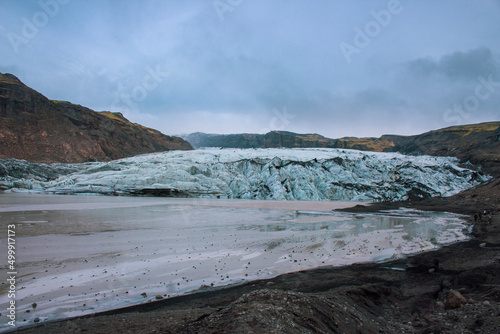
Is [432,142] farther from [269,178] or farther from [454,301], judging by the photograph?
[454,301]

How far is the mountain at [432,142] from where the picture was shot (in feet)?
146

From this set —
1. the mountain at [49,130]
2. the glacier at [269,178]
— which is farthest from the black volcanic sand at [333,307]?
the mountain at [49,130]

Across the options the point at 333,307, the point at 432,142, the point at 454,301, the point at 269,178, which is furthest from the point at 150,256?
the point at 432,142

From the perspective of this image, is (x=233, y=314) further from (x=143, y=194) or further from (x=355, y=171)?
(x=355, y=171)

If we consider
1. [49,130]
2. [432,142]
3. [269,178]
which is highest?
[49,130]

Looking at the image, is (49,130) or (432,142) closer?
(49,130)

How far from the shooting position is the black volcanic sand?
2.76 metres

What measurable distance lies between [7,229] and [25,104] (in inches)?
2451

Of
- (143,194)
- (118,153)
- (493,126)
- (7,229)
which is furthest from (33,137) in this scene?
(493,126)

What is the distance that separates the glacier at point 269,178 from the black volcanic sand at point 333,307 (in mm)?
28938

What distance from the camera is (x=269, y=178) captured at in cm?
3684

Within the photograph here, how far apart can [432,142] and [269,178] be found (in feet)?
168

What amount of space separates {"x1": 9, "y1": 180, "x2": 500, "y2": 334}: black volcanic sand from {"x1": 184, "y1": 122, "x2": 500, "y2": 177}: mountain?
1729 inches

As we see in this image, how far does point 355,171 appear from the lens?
3912cm
